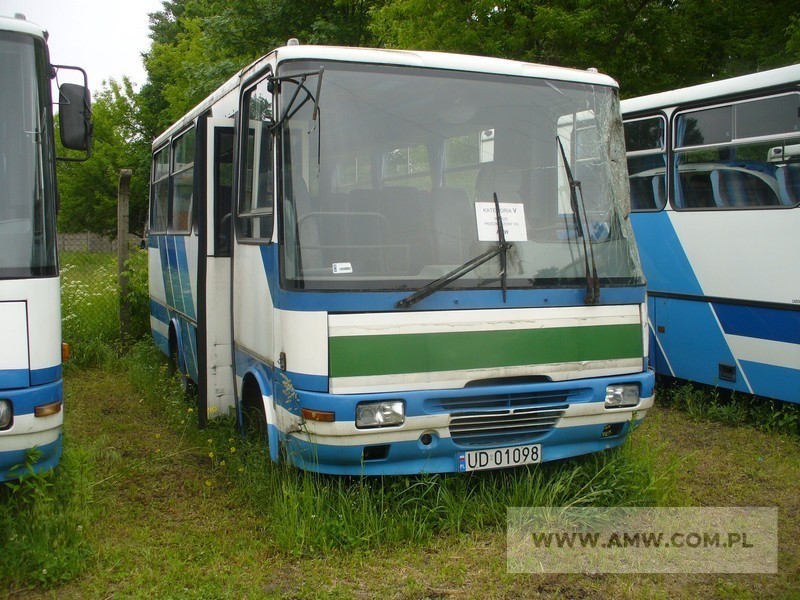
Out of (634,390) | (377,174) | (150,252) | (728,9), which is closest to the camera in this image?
(377,174)

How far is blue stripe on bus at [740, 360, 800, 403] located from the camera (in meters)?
7.52

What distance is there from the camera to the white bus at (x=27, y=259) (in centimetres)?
464

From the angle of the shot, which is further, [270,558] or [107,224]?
[107,224]

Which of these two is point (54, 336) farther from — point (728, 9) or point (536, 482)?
point (728, 9)

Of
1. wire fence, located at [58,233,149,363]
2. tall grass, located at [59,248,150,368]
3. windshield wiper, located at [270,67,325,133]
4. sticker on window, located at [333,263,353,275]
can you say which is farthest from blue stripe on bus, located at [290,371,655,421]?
wire fence, located at [58,233,149,363]

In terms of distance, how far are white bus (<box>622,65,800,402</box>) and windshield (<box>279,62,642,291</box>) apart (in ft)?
8.00

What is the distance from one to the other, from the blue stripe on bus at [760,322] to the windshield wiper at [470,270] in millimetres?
3430

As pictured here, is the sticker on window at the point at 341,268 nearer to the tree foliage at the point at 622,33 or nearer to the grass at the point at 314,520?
the grass at the point at 314,520

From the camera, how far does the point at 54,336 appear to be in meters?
4.83

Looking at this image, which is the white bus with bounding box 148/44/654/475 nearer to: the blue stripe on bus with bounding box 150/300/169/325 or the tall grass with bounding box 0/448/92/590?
the tall grass with bounding box 0/448/92/590

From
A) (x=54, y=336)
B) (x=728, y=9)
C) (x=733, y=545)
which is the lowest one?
(x=733, y=545)

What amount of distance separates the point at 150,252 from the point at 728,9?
32.7 feet

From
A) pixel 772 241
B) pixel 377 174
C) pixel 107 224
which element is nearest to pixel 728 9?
pixel 772 241

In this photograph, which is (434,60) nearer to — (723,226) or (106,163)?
(723,226)
